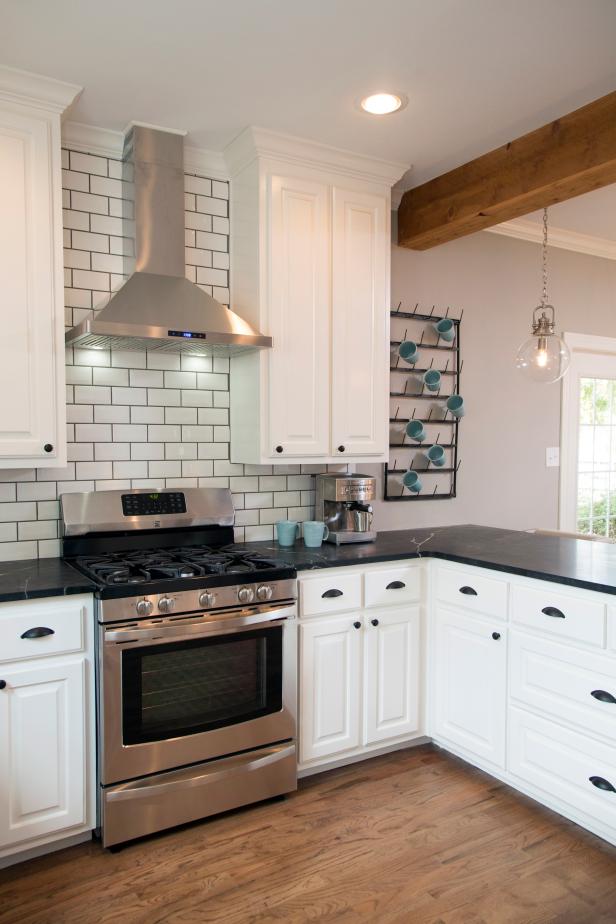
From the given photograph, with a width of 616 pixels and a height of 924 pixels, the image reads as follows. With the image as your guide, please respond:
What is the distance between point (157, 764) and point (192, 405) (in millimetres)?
1487

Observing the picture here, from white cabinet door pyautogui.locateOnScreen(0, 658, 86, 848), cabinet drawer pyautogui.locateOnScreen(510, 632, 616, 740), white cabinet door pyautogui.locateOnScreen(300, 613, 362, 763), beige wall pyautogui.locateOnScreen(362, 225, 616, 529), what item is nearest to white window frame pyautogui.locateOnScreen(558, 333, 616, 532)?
beige wall pyautogui.locateOnScreen(362, 225, 616, 529)

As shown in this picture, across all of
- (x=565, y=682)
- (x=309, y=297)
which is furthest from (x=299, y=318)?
(x=565, y=682)

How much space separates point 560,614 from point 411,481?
1.36 m

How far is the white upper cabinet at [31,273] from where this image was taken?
2443mm

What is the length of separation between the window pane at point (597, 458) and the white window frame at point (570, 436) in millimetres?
80

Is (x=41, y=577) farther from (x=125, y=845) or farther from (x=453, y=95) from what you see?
(x=453, y=95)

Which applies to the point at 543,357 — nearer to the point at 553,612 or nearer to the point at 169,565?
the point at 553,612

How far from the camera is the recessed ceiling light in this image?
2551 mm

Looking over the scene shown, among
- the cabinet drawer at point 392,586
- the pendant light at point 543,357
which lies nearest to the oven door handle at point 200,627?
the cabinet drawer at point 392,586

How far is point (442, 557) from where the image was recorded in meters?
2.96

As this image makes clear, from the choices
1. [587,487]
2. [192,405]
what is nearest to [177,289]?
[192,405]

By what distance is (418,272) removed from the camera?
378 centimetres

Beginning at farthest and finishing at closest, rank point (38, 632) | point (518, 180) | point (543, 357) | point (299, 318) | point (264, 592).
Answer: point (543, 357) → point (299, 318) → point (518, 180) → point (264, 592) → point (38, 632)

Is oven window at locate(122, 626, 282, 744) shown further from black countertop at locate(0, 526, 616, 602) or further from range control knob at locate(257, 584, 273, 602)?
black countertop at locate(0, 526, 616, 602)
